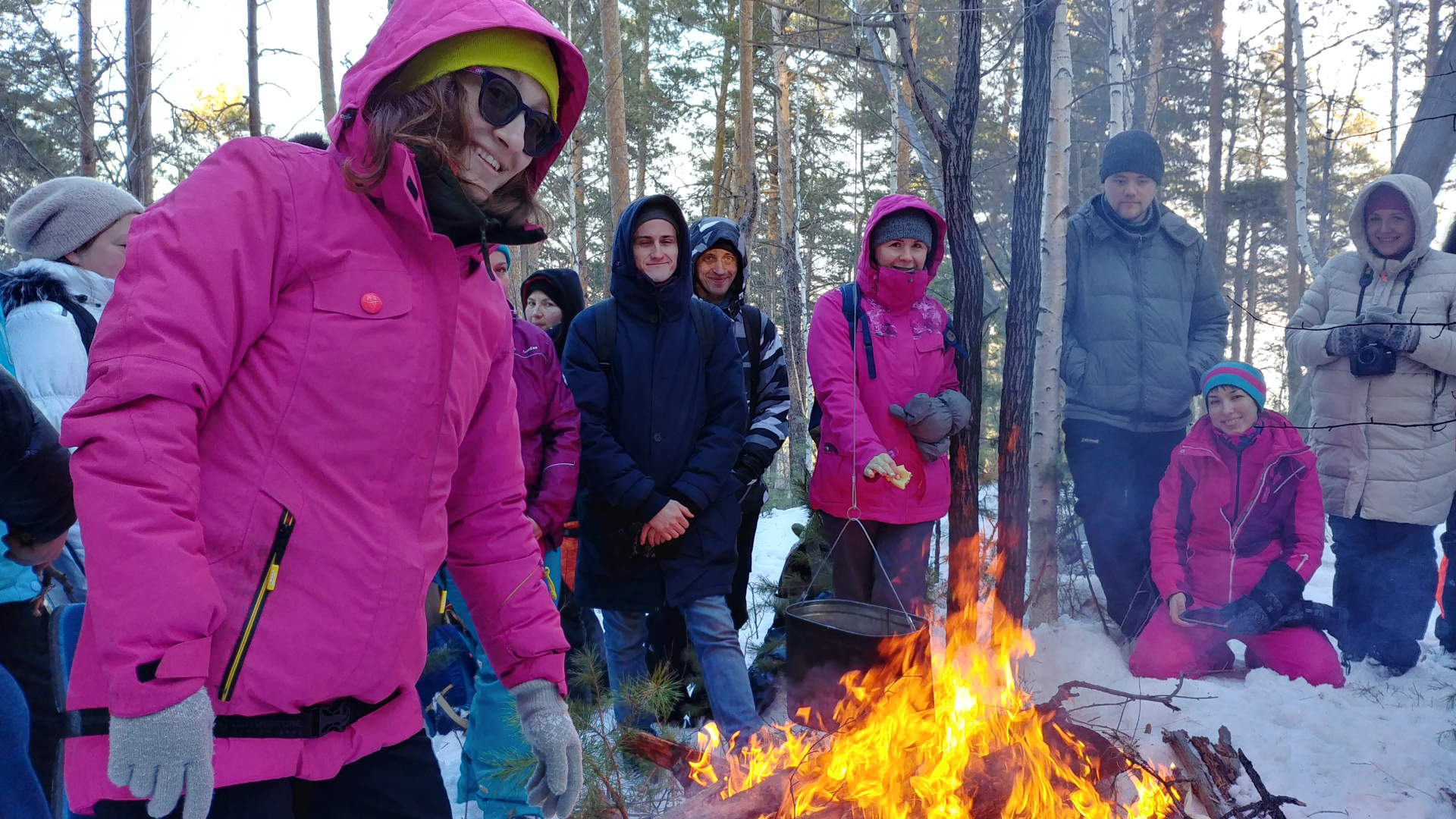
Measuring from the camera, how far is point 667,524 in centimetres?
356

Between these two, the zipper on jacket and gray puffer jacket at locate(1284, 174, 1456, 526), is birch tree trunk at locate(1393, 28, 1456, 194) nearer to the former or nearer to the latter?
gray puffer jacket at locate(1284, 174, 1456, 526)

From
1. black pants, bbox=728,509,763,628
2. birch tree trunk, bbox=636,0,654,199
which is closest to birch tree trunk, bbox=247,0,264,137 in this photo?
black pants, bbox=728,509,763,628

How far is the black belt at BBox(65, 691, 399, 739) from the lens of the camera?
1.29m

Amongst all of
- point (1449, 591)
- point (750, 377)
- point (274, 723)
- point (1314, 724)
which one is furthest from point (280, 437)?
point (1449, 591)

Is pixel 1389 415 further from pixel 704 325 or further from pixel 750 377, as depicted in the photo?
pixel 704 325

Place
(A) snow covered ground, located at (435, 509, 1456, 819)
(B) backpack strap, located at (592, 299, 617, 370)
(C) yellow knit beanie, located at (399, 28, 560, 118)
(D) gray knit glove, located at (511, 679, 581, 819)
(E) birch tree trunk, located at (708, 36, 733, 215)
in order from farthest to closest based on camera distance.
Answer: (E) birch tree trunk, located at (708, 36, 733, 215) → (B) backpack strap, located at (592, 299, 617, 370) → (A) snow covered ground, located at (435, 509, 1456, 819) → (D) gray knit glove, located at (511, 679, 581, 819) → (C) yellow knit beanie, located at (399, 28, 560, 118)

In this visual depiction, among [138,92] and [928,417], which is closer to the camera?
[928,417]

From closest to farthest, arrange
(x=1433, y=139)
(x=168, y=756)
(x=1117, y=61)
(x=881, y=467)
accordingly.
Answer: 1. (x=168, y=756)
2. (x=881, y=467)
3. (x=1433, y=139)
4. (x=1117, y=61)

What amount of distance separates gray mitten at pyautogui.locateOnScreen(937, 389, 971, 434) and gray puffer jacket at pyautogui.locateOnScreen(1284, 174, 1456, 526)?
196cm

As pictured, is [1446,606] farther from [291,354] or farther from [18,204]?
[18,204]

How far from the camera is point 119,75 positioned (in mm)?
6922

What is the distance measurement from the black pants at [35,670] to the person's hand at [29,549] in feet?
2.42

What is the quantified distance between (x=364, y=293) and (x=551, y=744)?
3.36ft

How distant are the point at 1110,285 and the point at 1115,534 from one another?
57.3 inches
